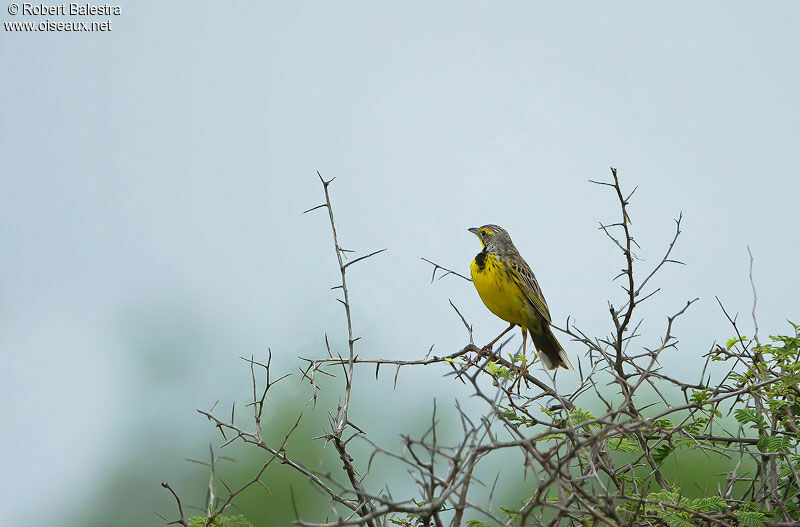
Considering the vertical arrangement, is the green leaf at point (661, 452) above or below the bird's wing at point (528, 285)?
below

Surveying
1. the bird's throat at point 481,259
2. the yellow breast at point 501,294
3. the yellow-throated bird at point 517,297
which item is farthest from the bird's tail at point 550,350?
the bird's throat at point 481,259

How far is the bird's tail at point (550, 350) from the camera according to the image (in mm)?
6703

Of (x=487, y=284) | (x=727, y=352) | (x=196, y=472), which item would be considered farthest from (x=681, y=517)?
(x=196, y=472)

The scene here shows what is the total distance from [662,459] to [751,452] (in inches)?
15.0

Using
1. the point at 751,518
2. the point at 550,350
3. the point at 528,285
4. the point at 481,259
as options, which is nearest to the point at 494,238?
the point at 481,259

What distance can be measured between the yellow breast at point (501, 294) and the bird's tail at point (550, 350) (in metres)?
0.17

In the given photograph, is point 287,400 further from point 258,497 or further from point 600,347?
point 600,347

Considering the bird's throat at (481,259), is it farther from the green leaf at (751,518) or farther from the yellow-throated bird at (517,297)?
the green leaf at (751,518)

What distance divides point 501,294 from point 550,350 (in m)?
0.61

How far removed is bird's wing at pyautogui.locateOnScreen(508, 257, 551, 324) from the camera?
257 inches

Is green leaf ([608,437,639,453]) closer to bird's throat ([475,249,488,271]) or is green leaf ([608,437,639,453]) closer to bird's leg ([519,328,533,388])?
bird's leg ([519,328,533,388])

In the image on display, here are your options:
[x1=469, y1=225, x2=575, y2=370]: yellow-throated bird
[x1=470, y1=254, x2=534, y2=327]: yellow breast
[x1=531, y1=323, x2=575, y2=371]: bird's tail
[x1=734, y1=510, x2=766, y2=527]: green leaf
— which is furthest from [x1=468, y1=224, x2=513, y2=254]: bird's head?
[x1=734, y1=510, x2=766, y2=527]: green leaf

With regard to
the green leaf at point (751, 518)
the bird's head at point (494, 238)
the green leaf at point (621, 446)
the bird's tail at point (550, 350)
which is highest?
the bird's head at point (494, 238)

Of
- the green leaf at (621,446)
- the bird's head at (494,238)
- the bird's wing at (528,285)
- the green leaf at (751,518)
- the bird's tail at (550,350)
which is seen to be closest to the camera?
the green leaf at (751,518)
